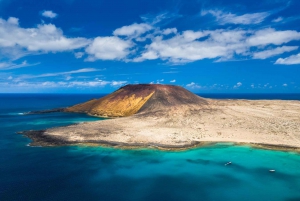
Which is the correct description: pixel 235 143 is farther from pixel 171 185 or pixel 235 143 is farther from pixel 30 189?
pixel 30 189

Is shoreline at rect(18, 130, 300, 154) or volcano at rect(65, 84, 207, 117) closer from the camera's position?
shoreline at rect(18, 130, 300, 154)

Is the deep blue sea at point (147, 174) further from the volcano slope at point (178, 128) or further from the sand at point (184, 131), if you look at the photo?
the volcano slope at point (178, 128)

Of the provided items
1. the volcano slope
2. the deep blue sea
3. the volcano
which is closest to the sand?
the volcano slope

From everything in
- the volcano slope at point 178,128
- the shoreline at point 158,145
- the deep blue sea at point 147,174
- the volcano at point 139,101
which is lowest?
the deep blue sea at point 147,174

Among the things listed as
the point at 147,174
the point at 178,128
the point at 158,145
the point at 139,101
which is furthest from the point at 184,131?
the point at 139,101

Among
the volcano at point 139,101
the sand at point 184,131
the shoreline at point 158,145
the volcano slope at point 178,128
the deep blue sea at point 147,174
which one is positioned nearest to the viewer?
the deep blue sea at point 147,174

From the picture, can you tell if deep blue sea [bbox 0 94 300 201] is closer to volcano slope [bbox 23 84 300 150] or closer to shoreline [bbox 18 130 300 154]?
shoreline [bbox 18 130 300 154]

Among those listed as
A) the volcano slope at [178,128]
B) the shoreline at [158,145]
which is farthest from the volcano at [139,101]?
the shoreline at [158,145]
